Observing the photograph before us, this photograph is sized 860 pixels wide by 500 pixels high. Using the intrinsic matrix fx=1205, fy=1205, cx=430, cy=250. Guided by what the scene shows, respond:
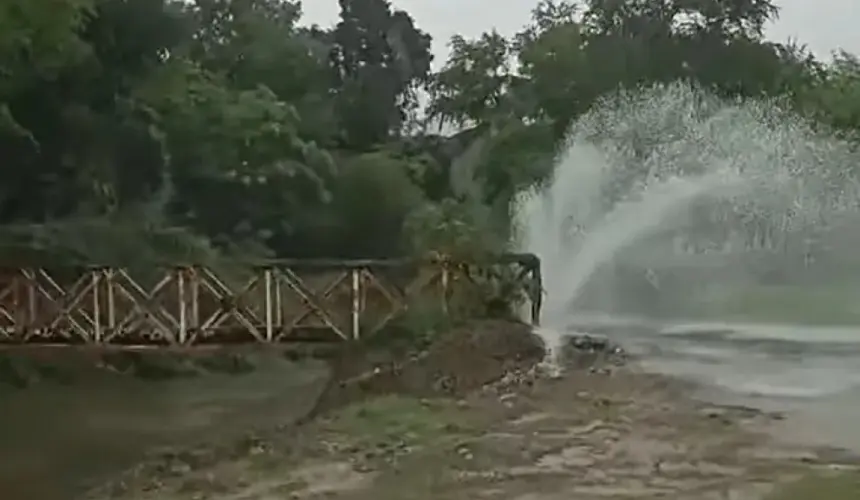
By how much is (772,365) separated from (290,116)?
70.7 ft

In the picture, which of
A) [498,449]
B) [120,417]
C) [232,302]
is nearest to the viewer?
[498,449]

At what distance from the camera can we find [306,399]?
1341 cm

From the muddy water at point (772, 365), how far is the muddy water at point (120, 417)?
167 inches

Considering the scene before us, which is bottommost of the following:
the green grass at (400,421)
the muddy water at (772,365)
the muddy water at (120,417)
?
the muddy water at (120,417)

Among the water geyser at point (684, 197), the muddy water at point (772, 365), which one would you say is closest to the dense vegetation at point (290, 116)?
the water geyser at point (684, 197)

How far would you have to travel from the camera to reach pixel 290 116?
109 ft

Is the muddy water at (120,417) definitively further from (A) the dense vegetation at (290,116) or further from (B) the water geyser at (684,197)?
(B) the water geyser at (684,197)

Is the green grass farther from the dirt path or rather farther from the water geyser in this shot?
the water geyser

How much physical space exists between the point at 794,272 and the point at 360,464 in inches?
802

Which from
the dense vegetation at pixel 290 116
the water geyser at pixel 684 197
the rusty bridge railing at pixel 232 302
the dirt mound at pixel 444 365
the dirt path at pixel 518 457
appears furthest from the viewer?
the water geyser at pixel 684 197

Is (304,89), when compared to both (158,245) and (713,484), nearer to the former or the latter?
(158,245)

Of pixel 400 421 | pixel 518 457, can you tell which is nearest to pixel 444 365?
pixel 400 421

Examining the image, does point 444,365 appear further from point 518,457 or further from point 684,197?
point 684,197

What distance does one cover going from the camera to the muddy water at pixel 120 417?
1003 cm
